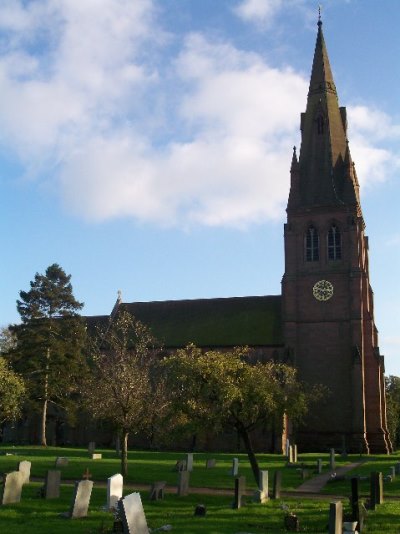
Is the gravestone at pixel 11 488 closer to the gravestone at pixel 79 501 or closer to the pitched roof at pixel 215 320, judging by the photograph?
the gravestone at pixel 79 501

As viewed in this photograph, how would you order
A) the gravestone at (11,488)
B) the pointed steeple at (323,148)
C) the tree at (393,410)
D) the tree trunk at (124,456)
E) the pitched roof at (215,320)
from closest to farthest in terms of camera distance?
the gravestone at (11,488) → the tree trunk at (124,456) → the pitched roof at (215,320) → the pointed steeple at (323,148) → the tree at (393,410)

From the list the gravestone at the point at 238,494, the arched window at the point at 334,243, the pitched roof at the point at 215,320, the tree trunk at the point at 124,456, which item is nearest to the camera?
the gravestone at the point at 238,494

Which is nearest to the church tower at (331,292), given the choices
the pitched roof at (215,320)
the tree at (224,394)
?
the pitched roof at (215,320)

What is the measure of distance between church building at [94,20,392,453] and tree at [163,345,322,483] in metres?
27.4

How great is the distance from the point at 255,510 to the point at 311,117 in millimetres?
48032

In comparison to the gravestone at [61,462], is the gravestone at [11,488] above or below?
above

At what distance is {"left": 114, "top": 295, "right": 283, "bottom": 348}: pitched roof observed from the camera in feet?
181

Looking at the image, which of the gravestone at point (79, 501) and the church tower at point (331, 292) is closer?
the gravestone at point (79, 501)

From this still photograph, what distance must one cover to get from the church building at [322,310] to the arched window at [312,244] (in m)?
0.09

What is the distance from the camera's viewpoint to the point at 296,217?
55.7 metres

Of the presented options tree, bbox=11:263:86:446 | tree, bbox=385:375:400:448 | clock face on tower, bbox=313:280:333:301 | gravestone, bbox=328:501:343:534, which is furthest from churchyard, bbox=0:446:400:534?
tree, bbox=385:375:400:448

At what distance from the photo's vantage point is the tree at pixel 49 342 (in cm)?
4769

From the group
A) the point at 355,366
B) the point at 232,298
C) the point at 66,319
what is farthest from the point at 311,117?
the point at 66,319

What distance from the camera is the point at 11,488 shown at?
16000 millimetres
